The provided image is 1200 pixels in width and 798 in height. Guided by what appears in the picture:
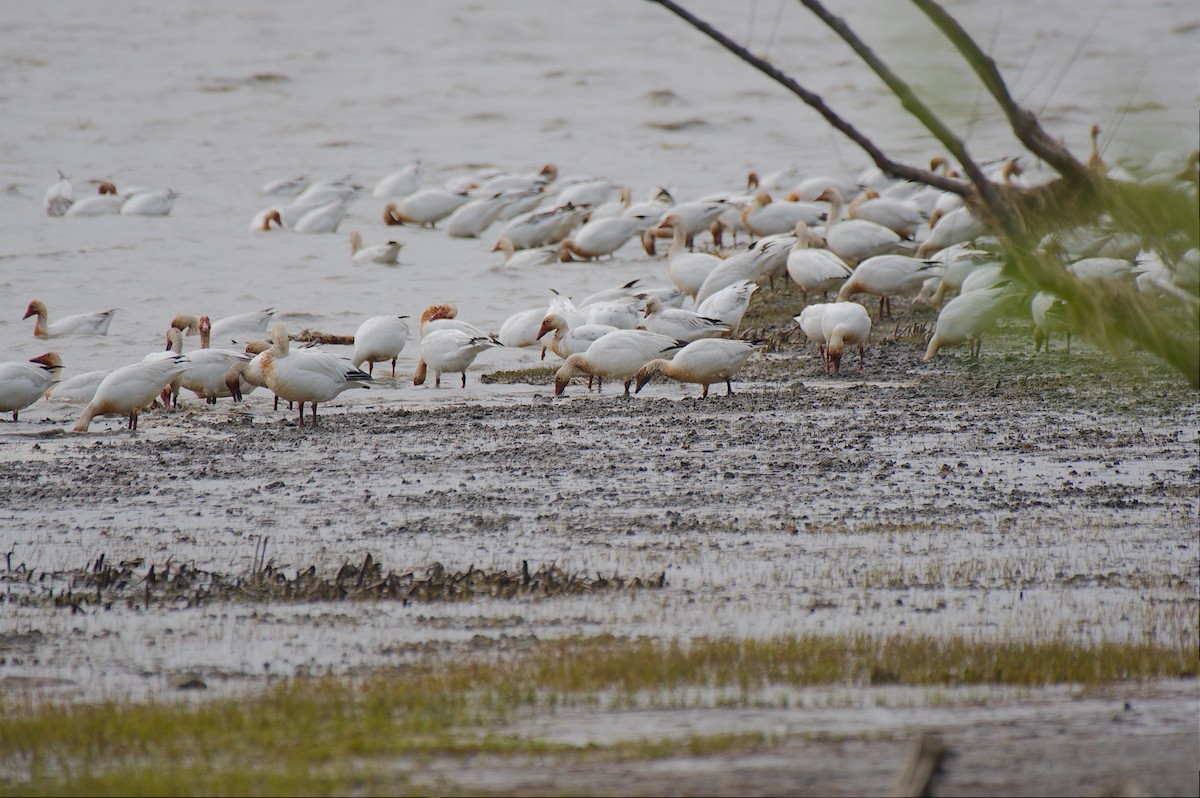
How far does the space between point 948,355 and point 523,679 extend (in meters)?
9.41

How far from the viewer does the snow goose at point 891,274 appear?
609 inches

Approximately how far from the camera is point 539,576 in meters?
7.16

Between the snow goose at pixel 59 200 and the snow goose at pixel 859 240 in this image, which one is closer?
the snow goose at pixel 859 240

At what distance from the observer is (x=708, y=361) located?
487 inches

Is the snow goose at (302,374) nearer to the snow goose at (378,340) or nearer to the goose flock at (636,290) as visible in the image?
the goose flock at (636,290)

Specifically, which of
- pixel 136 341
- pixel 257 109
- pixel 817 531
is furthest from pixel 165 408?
pixel 257 109

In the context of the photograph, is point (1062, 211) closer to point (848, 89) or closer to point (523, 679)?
point (523, 679)

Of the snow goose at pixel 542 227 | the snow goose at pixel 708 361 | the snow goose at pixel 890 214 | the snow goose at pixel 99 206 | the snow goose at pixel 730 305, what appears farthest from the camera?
the snow goose at pixel 99 206

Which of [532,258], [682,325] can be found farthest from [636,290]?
[532,258]

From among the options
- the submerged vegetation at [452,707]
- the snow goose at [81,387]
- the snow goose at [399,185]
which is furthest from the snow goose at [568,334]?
the snow goose at [399,185]

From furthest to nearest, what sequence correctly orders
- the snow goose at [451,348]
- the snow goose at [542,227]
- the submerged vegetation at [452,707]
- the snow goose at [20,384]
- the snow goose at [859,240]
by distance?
the snow goose at [542,227], the snow goose at [859,240], the snow goose at [451,348], the snow goose at [20,384], the submerged vegetation at [452,707]

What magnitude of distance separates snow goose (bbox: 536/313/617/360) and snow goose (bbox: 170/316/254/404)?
313cm

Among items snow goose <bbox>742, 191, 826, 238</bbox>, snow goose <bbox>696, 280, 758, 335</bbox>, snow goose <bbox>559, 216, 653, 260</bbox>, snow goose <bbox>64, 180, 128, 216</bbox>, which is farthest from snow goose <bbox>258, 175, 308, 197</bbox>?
snow goose <bbox>696, 280, 758, 335</bbox>

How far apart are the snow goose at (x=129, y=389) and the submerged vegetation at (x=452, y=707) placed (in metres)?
6.51
